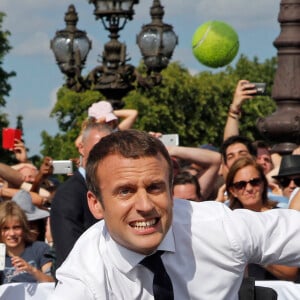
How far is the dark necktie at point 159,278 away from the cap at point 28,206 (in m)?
6.48

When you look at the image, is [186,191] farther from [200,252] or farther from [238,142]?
[200,252]

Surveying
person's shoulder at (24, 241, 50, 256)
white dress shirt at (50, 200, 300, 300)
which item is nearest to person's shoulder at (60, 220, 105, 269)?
white dress shirt at (50, 200, 300, 300)

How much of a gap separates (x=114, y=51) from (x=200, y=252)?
14.7 m

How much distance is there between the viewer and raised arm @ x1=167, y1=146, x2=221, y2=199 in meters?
11.0

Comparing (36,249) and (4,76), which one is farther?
(4,76)

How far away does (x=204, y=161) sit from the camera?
36.3 feet

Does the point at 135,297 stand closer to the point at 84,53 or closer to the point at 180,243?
the point at 180,243

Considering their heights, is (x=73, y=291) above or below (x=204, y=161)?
above

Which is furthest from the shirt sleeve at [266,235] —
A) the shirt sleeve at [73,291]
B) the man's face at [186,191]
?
the man's face at [186,191]

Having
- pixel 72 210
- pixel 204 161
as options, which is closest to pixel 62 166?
pixel 204 161

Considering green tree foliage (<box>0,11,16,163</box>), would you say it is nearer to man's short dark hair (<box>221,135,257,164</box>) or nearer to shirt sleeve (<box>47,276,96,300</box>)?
man's short dark hair (<box>221,135,257,164</box>)

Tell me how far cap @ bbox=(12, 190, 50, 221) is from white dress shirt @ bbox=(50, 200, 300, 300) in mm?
6202

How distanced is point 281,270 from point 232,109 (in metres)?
3.87

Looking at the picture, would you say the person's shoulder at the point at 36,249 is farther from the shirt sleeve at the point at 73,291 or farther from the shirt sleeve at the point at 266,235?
the shirt sleeve at the point at 73,291
